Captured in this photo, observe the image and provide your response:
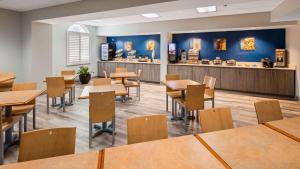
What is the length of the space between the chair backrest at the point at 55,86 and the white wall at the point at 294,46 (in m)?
6.49

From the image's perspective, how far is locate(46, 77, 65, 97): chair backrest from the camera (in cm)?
513

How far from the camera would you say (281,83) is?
7188 millimetres

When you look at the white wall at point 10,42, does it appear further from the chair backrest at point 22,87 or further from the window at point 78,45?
the chair backrest at point 22,87

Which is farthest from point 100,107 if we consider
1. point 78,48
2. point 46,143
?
point 78,48

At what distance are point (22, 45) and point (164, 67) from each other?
5.25 meters

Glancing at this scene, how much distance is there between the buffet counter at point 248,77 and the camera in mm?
7109

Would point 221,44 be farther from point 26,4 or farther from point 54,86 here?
point 26,4

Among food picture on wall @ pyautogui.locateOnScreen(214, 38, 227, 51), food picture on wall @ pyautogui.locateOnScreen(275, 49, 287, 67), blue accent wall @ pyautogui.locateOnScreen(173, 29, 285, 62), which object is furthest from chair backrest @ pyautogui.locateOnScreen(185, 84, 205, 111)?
food picture on wall @ pyautogui.locateOnScreen(214, 38, 227, 51)

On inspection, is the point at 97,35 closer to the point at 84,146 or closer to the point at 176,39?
the point at 176,39

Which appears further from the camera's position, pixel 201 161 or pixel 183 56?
pixel 183 56

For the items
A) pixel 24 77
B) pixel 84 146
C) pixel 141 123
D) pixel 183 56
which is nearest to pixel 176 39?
pixel 183 56

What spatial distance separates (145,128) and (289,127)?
4.47 ft

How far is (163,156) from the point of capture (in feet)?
5.10

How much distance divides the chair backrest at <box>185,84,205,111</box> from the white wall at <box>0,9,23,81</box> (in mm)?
5908
